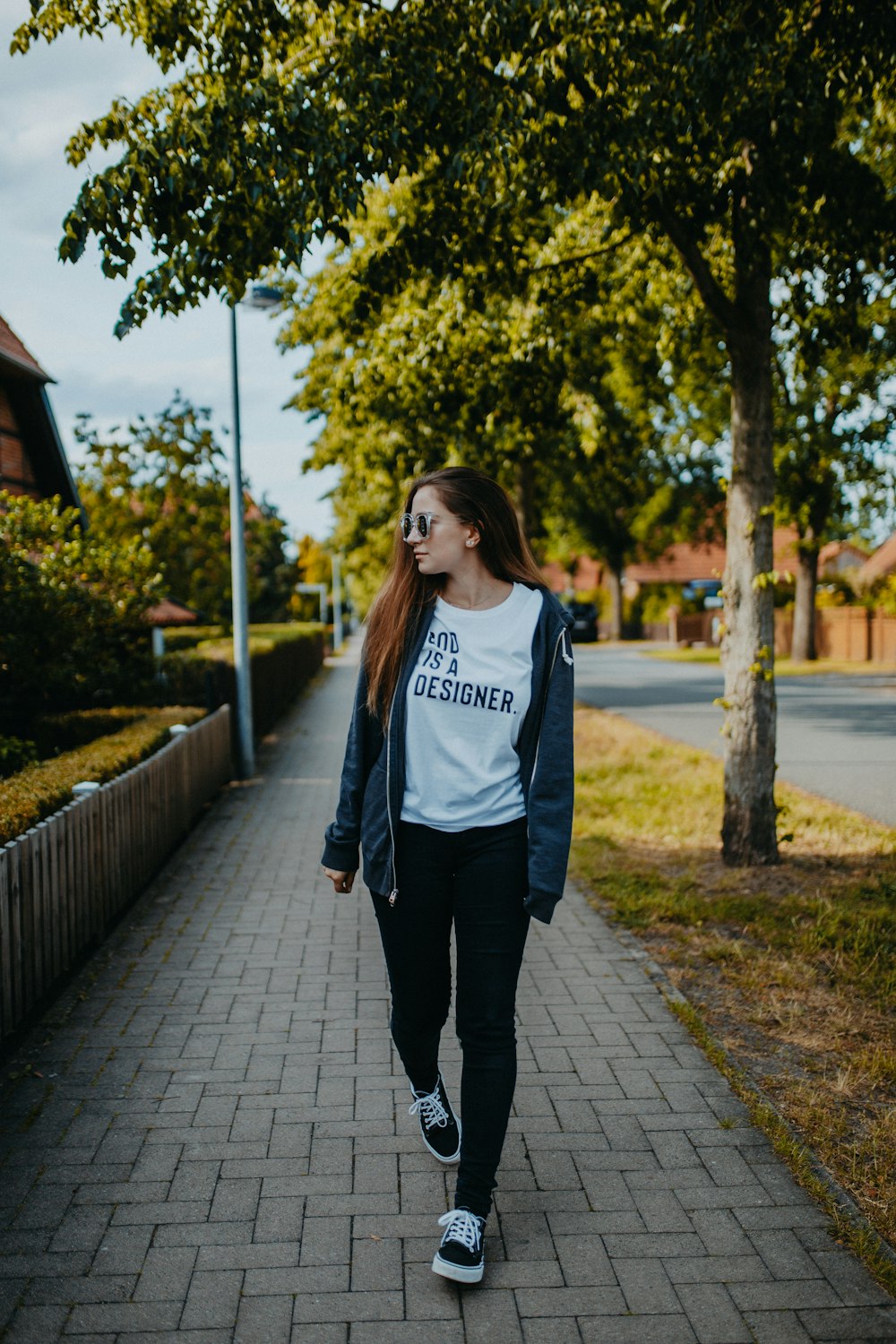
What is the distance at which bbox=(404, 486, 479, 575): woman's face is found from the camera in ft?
9.98

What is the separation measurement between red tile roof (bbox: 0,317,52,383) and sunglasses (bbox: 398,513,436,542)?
44.8ft

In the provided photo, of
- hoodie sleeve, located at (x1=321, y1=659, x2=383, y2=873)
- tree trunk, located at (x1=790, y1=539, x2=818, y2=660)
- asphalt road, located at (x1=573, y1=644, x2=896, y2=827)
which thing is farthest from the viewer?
tree trunk, located at (x1=790, y1=539, x2=818, y2=660)

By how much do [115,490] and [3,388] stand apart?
737 cm

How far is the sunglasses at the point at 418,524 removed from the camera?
9.98 feet

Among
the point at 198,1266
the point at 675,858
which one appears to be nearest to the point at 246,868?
the point at 675,858

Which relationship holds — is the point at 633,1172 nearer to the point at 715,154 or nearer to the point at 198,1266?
the point at 198,1266

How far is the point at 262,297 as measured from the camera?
1216cm

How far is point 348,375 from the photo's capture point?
8859 mm

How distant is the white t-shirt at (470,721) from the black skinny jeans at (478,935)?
64 millimetres

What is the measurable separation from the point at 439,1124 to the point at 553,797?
1159 millimetres

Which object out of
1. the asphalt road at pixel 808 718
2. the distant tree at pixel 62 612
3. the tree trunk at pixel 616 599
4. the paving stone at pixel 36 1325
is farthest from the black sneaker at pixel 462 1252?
the tree trunk at pixel 616 599

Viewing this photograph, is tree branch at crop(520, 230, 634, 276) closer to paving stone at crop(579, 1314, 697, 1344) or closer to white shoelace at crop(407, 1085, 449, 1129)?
white shoelace at crop(407, 1085, 449, 1129)

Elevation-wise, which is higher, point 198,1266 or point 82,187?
point 82,187

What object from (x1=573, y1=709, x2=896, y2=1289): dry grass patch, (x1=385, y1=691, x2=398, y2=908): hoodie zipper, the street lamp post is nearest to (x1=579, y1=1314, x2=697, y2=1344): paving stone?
(x1=573, y1=709, x2=896, y2=1289): dry grass patch
